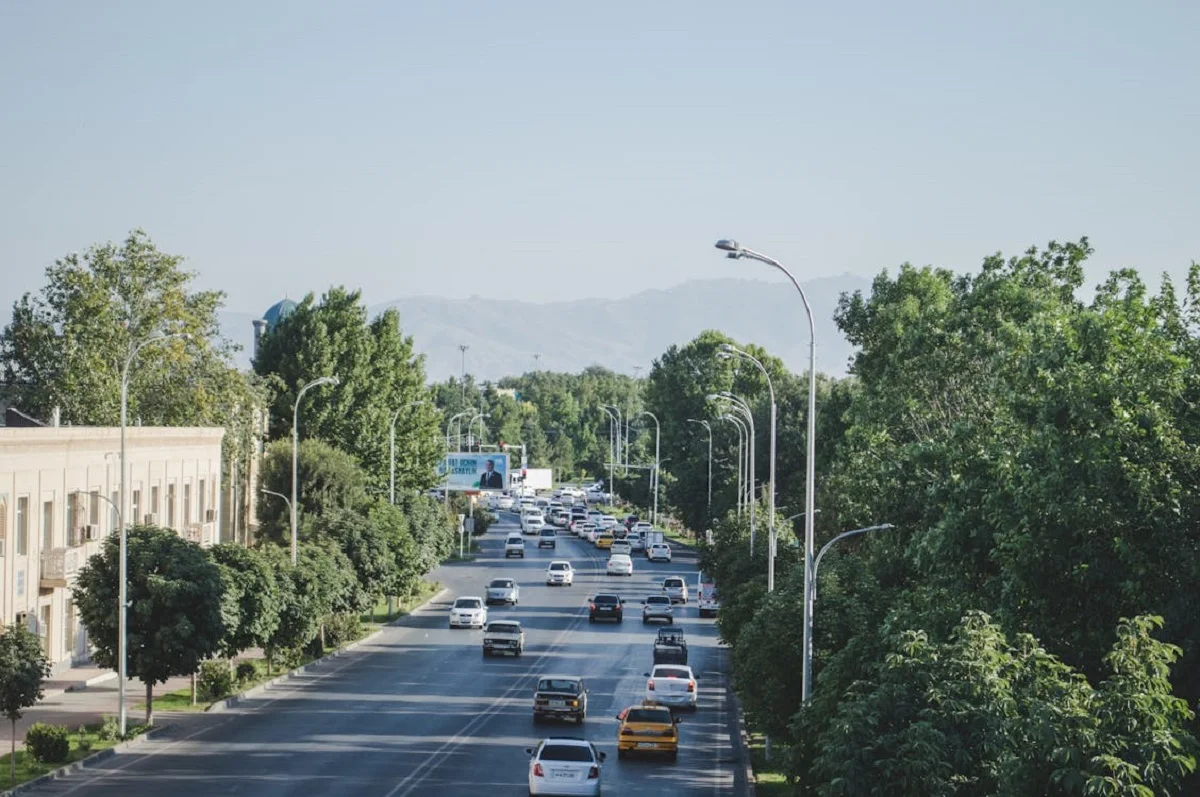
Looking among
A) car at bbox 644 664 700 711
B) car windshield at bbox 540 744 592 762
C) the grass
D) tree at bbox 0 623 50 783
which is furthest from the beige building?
car windshield at bbox 540 744 592 762

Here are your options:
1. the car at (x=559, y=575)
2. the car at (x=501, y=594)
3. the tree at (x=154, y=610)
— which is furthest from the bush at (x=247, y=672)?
the car at (x=559, y=575)

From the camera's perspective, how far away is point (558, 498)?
181625 millimetres

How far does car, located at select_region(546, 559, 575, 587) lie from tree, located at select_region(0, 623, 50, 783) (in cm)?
5660

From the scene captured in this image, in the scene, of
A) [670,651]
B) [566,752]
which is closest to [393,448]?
[670,651]

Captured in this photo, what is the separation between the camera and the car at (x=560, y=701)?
42.8 m

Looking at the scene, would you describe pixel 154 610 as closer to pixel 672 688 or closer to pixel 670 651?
pixel 672 688

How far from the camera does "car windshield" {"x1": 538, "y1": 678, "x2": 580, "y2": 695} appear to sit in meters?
43.1

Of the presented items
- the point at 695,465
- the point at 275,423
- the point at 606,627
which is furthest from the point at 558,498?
the point at 606,627

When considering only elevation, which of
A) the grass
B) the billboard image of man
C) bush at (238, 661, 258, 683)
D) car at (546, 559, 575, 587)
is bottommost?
the grass

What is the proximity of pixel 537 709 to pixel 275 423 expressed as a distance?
4917 centimetres

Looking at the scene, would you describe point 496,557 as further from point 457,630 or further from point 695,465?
point 457,630

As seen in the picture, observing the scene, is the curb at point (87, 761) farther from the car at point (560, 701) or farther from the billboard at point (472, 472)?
the billboard at point (472, 472)

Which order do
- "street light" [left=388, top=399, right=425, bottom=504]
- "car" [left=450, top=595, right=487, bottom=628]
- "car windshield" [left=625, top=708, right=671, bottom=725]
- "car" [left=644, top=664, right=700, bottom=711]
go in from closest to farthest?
"car windshield" [left=625, top=708, right=671, bottom=725] < "car" [left=644, top=664, right=700, bottom=711] < "car" [left=450, top=595, right=487, bottom=628] < "street light" [left=388, top=399, right=425, bottom=504]

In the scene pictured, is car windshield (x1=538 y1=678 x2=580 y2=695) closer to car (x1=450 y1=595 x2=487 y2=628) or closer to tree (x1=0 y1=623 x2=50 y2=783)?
tree (x1=0 y1=623 x2=50 y2=783)
